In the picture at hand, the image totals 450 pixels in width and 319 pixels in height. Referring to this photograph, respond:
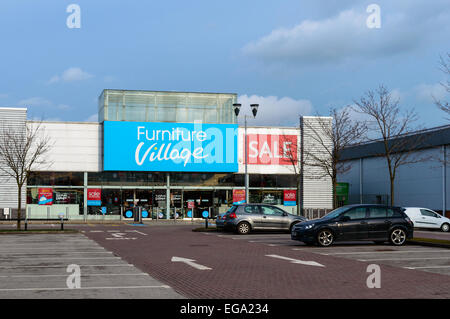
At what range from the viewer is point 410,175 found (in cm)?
4931

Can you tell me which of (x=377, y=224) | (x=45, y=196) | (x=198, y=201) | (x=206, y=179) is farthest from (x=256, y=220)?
(x=45, y=196)

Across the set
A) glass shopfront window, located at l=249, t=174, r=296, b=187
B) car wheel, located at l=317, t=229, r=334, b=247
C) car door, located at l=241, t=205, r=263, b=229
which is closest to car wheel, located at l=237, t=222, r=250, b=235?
car door, located at l=241, t=205, r=263, b=229

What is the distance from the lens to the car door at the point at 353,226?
20.4 metres

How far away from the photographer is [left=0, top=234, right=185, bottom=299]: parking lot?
1016cm

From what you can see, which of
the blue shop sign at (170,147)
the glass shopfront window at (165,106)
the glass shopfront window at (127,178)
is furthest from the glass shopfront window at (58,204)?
the glass shopfront window at (165,106)

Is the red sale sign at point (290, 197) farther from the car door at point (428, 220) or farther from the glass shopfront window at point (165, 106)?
the car door at point (428, 220)

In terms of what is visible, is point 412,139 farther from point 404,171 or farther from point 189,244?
point 189,244

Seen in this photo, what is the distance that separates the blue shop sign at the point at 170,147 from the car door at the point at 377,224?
26.8 m

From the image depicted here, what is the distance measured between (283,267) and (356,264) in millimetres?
2040

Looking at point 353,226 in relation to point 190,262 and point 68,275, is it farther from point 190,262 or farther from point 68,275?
point 68,275

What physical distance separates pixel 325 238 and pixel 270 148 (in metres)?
28.2
